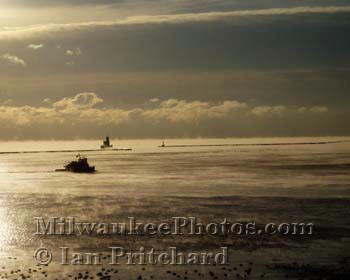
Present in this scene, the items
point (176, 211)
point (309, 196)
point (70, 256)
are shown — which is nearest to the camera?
point (70, 256)

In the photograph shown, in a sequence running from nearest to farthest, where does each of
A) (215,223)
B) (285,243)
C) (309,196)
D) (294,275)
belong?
(294,275), (285,243), (215,223), (309,196)

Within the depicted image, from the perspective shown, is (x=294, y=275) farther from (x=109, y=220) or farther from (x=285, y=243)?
(x=109, y=220)

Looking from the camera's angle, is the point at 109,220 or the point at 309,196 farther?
the point at 309,196

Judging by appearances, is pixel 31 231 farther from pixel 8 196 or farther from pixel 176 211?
pixel 8 196

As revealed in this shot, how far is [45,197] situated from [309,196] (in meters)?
31.2

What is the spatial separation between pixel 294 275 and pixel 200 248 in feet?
27.8

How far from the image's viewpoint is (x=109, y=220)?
5747 centimetres

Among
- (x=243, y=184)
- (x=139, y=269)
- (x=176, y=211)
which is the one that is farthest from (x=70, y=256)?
(x=243, y=184)

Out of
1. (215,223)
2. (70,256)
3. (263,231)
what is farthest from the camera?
(215,223)

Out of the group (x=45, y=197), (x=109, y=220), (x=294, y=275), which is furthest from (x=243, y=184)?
(x=294, y=275)

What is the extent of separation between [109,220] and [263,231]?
13971 millimetres

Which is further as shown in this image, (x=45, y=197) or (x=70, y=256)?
(x=45, y=197)

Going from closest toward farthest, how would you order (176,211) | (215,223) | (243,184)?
(215,223) < (176,211) < (243,184)

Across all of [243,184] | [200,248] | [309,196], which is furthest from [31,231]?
[243,184]
